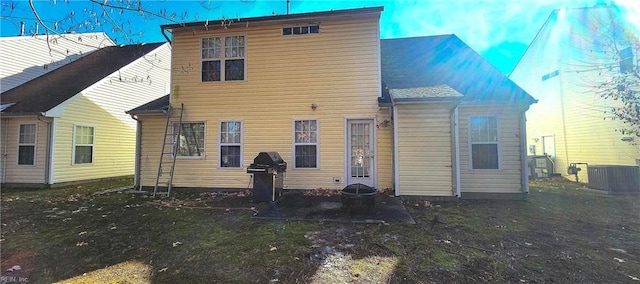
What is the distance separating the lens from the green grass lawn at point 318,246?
3158mm

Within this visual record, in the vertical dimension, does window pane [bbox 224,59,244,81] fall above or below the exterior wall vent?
above

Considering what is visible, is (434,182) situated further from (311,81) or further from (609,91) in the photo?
(609,91)

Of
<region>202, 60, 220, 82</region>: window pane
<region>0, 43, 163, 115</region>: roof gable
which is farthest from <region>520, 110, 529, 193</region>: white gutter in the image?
<region>0, 43, 163, 115</region>: roof gable

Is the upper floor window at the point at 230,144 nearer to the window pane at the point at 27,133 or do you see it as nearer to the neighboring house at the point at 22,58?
the neighboring house at the point at 22,58

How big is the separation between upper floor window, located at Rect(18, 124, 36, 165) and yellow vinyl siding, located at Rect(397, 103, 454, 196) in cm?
1300

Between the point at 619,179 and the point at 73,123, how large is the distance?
18.9 metres

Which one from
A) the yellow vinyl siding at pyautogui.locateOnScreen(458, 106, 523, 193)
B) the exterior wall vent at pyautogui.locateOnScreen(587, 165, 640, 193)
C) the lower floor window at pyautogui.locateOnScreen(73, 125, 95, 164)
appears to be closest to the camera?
the yellow vinyl siding at pyautogui.locateOnScreen(458, 106, 523, 193)

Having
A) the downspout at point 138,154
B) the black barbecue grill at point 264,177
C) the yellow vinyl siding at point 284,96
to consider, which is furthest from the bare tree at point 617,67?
the downspout at point 138,154

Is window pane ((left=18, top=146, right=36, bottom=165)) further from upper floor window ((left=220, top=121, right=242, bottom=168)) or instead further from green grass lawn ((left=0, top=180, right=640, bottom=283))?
upper floor window ((left=220, top=121, right=242, bottom=168))

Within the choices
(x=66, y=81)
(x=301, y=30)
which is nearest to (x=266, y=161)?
(x=301, y=30)

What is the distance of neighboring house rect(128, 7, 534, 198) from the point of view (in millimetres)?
7277

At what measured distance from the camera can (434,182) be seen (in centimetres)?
716

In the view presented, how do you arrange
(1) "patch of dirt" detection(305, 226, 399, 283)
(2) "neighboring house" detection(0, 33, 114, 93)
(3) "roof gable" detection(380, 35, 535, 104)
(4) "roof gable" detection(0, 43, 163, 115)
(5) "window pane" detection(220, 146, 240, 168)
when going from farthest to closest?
(2) "neighboring house" detection(0, 33, 114, 93) < (4) "roof gable" detection(0, 43, 163, 115) < (5) "window pane" detection(220, 146, 240, 168) < (3) "roof gable" detection(380, 35, 535, 104) < (1) "patch of dirt" detection(305, 226, 399, 283)

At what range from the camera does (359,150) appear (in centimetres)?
827
